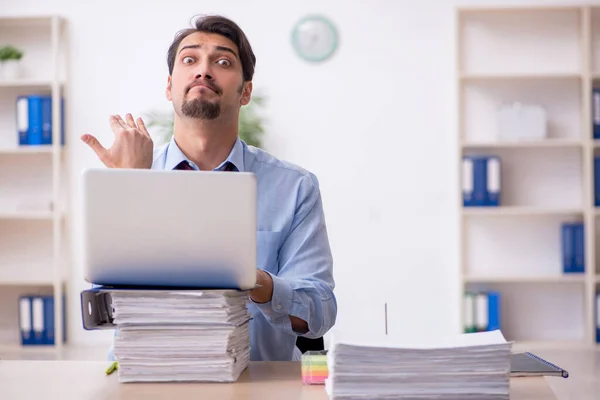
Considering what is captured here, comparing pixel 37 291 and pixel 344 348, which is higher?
pixel 344 348

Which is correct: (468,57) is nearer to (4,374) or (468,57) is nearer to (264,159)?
(264,159)

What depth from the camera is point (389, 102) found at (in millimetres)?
5195

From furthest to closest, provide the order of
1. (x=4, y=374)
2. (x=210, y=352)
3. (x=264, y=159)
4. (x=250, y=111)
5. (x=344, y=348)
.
A: (x=250, y=111)
(x=264, y=159)
(x=4, y=374)
(x=210, y=352)
(x=344, y=348)

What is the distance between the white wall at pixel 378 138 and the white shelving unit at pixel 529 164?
0.16 meters

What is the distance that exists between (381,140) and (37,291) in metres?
2.38

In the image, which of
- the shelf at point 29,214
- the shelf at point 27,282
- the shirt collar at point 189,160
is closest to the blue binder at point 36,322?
the shelf at point 27,282

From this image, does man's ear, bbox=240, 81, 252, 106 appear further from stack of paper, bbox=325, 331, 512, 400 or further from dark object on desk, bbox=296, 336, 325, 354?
stack of paper, bbox=325, 331, 512, 400

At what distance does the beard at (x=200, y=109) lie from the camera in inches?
76.5

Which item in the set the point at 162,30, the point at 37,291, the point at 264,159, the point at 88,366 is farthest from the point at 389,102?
the point at 88,366

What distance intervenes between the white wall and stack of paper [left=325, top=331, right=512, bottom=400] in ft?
12.8

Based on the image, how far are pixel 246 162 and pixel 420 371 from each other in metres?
1.01

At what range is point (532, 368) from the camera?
1.50 meters

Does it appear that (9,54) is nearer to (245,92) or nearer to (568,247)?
(245,92)

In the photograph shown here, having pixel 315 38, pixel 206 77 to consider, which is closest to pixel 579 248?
pixel 315 38
